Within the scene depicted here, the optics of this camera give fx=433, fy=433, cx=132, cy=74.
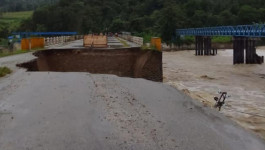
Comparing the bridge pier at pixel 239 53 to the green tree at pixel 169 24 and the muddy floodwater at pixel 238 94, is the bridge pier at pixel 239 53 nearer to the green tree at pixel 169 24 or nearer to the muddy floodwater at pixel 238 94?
the muddy floodwater at pixel 238 94

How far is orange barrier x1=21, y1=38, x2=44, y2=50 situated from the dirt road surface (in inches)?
680

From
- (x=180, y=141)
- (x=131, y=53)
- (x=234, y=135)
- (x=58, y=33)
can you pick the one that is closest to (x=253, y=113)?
(x=131, y=53)

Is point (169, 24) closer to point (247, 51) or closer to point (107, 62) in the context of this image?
point (247, 51)

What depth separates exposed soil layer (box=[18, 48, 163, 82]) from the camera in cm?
2625

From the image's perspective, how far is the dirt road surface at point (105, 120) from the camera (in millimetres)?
10172

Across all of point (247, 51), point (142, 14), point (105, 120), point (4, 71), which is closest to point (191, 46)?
point (247, 51)

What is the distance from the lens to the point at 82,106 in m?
13.4

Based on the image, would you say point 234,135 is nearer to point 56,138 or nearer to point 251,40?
point 56,138

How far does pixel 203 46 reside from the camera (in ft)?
292

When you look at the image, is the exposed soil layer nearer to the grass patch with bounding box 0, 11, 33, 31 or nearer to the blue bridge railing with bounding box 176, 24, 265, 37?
the blue bridge railing with bounding box 176, 24, 265, 37

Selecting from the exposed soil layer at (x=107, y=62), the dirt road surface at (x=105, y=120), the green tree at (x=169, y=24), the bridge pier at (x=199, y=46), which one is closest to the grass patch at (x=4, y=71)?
the dirt road surface at (x=105, y=120)

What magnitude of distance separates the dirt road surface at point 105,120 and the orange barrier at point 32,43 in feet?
56.7

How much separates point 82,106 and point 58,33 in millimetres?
90490

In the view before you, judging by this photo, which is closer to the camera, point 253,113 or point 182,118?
point 182,118
